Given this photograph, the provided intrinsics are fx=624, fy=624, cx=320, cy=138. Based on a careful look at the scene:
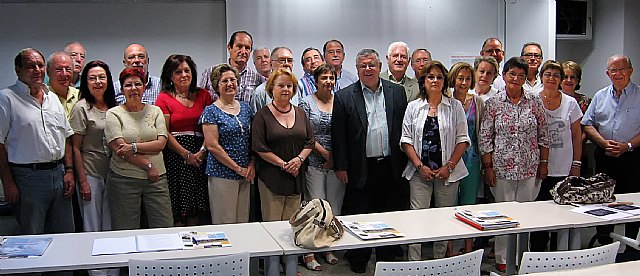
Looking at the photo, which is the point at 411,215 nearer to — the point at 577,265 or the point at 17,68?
the point at 577,265

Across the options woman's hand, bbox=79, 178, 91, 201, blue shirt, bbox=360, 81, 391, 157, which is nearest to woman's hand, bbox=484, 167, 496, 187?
blue shirt, bbox=360, 81, 391, 157

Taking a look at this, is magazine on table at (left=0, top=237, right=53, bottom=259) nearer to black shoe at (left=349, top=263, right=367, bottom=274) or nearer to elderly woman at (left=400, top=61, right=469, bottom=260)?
black shoe at (left=349, top=263, right=367, bottom=274)

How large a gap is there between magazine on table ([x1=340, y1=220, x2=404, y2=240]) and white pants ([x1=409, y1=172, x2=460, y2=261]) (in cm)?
113

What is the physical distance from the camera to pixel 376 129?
4.62 m

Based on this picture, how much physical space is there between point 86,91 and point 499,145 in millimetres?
2967

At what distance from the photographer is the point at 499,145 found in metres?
4.64

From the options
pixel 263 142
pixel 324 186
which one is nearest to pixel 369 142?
pixel 324 186

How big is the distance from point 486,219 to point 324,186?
1595 mm

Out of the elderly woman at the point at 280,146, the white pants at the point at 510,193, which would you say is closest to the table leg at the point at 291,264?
the elderly woman at the point at 280,146

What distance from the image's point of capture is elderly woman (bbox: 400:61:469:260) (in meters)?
4.47

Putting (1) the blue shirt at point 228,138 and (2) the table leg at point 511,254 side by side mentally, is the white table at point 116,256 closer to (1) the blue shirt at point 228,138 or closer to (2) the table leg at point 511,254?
(1) the blue shirt at point 228,138

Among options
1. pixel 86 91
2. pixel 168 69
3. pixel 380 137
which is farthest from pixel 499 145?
pixel 86 91

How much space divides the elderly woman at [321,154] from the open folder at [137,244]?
5.61 ft

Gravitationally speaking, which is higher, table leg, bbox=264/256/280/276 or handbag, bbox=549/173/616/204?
handbag, bbox=549/173/616/204
